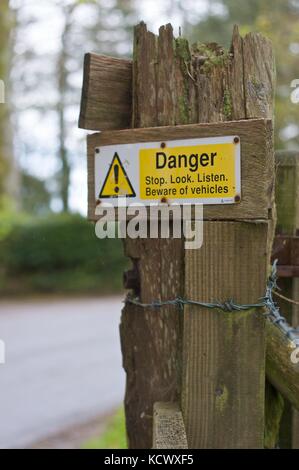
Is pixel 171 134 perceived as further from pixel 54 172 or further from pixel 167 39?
pixel 54 172

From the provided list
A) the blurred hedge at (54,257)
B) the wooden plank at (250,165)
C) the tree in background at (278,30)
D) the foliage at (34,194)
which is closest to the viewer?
the wooden plank at (250,165)

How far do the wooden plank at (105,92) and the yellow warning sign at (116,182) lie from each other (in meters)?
0.14

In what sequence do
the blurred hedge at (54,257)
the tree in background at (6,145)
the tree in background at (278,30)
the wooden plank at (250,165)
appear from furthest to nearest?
the blurred hedge at (54,257) → the tree in background at (6,145) → the tree in background at (278,30) → the wooden plank at (250,165)

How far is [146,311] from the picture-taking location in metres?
1.78

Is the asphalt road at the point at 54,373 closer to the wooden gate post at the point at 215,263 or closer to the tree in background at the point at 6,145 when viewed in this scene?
the wooden gate post at the point at 215,263

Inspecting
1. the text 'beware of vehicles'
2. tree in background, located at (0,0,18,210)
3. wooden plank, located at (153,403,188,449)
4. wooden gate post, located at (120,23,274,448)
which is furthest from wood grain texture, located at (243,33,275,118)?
tree in background, located at (0,0,18,210)

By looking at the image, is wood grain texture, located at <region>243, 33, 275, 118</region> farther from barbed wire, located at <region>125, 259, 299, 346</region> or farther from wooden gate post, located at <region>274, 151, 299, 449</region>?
barbed wire, located at <region>125, 259, 299, 346</region>

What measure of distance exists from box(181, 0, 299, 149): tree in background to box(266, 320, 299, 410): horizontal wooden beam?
186 inches

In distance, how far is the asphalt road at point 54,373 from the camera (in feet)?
19.2

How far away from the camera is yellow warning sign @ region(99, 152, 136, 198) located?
1.69m

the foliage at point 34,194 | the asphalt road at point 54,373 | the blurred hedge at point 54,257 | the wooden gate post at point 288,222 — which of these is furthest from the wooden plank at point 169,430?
the foliage at point 34,194

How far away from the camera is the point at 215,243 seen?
62.4 inches
